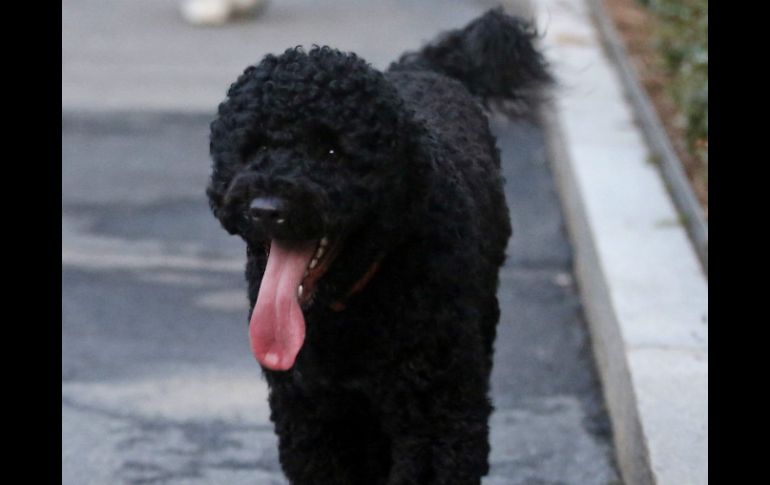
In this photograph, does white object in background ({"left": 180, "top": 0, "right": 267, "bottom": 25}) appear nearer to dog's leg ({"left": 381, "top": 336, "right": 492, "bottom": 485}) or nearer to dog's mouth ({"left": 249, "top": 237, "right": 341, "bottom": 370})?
dog's leg ({"left": 381, "top": 336, "right": 492, "bottom": 485})

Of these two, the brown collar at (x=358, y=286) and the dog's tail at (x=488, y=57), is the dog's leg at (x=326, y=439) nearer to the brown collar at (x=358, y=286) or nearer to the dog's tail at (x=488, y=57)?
the brown collar at (x=358, y=286)

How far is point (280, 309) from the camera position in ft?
13.1

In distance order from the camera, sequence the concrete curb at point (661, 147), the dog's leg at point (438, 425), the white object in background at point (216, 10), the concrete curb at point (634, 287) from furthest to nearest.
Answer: the white object in background at point (216, 10) → the concrete curb at point (661, 147) → the concrete curb at point (634, 287) → the dog's leg at point (438, 425)

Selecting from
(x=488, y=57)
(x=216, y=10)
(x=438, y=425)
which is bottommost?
(x=438, y=425)

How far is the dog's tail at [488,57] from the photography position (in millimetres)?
6406

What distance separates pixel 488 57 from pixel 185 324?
2.12 metres

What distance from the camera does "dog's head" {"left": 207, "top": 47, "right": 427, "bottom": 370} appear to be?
3.97m

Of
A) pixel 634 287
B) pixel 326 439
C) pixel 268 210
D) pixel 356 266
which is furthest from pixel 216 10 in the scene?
pixel 268 210

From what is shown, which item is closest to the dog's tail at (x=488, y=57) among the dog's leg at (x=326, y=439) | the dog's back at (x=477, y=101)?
the dog's back at (x=477, y=101)

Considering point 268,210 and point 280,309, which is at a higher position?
point 268,210

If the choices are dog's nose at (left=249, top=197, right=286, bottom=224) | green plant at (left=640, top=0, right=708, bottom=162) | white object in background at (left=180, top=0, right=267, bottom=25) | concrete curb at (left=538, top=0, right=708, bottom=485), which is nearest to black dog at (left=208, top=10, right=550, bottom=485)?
dog's nose at (left=249, top=197, right=286, bottom=224)

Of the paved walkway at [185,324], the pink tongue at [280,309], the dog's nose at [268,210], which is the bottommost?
the paved walkway at [185,324]

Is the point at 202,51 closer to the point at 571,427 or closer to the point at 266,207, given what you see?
the point at 571,427

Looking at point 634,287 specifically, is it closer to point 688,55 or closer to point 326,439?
point 326,439
